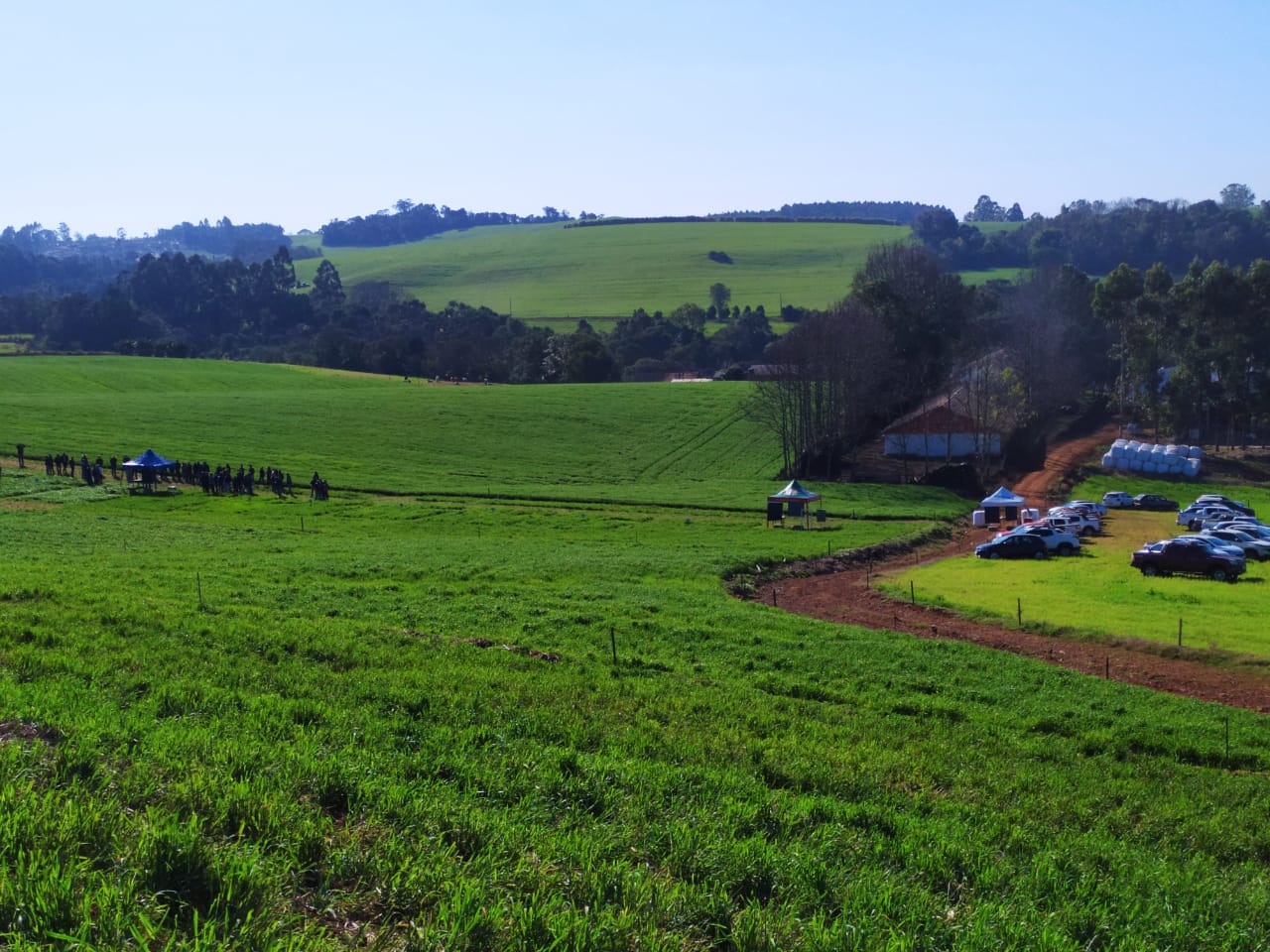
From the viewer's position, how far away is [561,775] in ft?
33.4

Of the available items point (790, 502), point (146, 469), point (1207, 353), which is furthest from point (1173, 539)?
point (1207, 353)

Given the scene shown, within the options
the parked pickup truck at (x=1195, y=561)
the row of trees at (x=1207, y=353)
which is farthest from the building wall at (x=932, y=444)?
the parked pickup truck at (x=1195, y=561)

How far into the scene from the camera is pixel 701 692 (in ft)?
54.6

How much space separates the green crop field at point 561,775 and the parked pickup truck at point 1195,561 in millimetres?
16835

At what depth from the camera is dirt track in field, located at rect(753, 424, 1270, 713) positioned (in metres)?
22.7

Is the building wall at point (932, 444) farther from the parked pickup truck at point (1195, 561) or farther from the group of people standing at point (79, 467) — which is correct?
the group of people standing at point (79, 467)

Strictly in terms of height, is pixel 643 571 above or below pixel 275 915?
below

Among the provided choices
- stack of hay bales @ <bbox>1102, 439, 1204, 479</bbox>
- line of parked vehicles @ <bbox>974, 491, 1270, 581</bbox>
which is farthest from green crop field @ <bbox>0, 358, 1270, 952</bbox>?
stack of hay bales @ <bbox>1102, 439, 1204, 479</bbox>

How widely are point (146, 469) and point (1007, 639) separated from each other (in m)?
49.4

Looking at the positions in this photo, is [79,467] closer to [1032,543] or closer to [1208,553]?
[1032,543]

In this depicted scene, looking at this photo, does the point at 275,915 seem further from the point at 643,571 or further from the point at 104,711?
the point at 643,571

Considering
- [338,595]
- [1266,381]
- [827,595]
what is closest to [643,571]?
[827,595]

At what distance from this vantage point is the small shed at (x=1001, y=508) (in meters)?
58.5

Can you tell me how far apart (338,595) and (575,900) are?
19.5 metres
